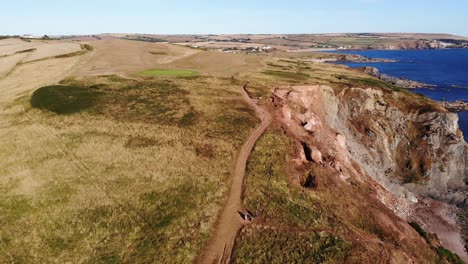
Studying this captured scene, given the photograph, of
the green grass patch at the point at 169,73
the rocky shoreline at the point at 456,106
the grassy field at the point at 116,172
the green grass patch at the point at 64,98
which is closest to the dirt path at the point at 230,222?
the grassy field at the point at 116,172

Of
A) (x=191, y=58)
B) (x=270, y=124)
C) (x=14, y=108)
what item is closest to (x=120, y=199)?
(x=270, y=124)

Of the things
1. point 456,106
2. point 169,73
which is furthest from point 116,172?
point 456,106

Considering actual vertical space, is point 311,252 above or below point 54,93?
below

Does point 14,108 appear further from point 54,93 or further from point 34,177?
point 34,177

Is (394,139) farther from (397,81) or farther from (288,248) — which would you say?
(397,81)

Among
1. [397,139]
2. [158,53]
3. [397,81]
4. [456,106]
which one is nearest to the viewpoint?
[397,139]

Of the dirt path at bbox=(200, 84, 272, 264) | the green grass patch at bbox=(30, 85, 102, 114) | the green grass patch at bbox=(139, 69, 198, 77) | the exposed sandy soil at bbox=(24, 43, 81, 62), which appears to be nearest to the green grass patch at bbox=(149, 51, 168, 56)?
the exposed sandy soil at bbox=(24, 43, 81, 62)
